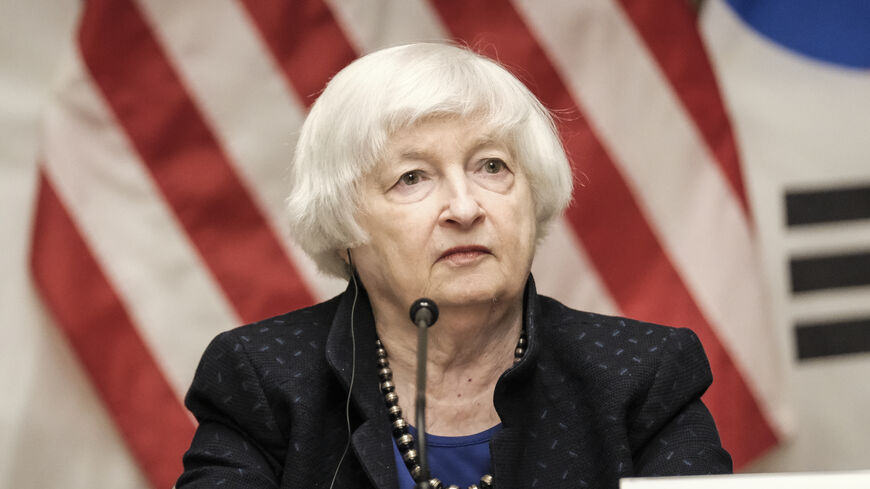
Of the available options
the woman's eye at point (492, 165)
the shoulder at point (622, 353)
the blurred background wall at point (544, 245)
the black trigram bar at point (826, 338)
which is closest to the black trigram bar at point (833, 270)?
the blurred background wall at point (544, 245)

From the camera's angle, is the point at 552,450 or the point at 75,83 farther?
the point at 75,83

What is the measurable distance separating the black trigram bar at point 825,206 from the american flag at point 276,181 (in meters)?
0.18

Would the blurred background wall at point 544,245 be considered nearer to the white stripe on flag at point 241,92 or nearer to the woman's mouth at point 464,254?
the white stripe on flag at point 241,92

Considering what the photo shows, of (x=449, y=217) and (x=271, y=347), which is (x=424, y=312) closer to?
(x=449, y=217)

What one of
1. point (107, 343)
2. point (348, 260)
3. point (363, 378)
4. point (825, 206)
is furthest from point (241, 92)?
point (825, 206)

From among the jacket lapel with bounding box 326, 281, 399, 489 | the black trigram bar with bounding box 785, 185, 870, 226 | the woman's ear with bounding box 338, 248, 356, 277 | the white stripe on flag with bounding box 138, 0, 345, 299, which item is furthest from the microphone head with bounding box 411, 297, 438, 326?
the black trigram bar with bounding box 785, 185, 870, 226

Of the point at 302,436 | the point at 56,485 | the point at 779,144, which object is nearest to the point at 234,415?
the point at 302,436

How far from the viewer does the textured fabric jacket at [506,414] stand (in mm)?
1480

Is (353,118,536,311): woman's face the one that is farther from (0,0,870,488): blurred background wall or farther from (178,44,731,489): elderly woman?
(0,0,870,488): blurred background wall

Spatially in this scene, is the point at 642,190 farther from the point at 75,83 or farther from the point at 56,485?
the point at 56,485

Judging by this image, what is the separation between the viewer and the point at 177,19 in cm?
231

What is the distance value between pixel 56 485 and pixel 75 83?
99 centimetres

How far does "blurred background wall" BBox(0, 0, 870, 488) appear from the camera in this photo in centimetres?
229

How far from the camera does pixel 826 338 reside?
99.7 inches
